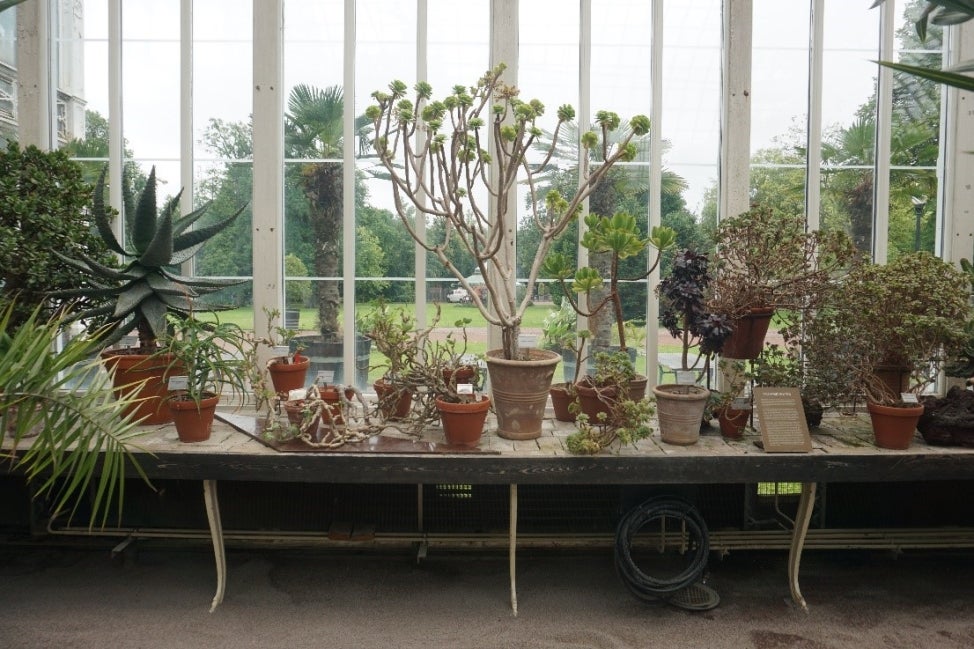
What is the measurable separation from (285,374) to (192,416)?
51 centimetres

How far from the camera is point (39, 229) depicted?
2.88 meters

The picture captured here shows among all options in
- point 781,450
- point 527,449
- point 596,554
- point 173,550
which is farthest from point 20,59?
point 781,450

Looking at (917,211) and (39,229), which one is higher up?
(917,211)

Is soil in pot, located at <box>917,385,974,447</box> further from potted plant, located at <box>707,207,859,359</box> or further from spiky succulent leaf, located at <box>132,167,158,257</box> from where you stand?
spiky succulent leaf, located at <box>132,167,158,257</box>

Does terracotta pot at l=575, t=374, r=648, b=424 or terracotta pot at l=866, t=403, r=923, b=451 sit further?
terracotta pot at l=575, t=374, r=648, b=424

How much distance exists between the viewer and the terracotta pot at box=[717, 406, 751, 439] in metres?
2.75

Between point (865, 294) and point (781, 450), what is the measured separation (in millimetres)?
746

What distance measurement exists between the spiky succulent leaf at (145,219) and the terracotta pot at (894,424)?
3066mm

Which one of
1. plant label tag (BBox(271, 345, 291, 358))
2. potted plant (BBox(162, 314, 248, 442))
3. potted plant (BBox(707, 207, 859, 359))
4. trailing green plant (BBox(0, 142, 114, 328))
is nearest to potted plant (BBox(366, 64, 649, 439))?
potted plant (BBox(707, 207, 859, 359))

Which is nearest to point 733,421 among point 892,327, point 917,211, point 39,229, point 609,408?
point 609,408

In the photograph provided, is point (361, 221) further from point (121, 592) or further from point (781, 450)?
point (781, 450)

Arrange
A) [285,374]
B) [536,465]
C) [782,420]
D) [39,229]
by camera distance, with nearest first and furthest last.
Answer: [536,465]
[782,420]
[39,229]
[285,374]

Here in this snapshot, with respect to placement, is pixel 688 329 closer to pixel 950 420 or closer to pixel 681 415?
pixel 681 415

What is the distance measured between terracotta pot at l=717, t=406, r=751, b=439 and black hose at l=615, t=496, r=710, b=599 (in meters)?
0.35
